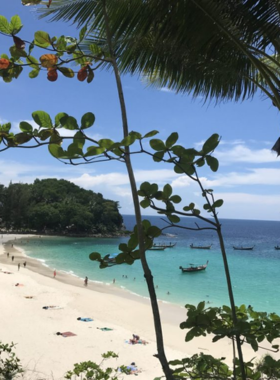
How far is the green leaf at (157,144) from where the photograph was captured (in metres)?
1.01

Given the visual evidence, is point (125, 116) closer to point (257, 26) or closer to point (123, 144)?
point (123, 144)

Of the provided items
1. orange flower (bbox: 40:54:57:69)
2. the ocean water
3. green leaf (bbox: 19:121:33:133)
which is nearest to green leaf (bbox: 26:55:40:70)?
orange flower (bbox: 40:54:57:69)

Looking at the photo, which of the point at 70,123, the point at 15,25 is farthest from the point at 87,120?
the point at 15,25

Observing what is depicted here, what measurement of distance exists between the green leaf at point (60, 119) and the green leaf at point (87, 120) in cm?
5

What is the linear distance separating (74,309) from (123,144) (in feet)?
58.3

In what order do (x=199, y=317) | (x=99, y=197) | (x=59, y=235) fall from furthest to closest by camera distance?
(x=99, y=197) < (x=59, y=235) < (x=199, y=317)

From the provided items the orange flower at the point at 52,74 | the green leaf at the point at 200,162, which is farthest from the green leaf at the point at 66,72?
the green leaf at the point at 200,162

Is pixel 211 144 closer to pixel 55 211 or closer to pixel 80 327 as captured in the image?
pixel 80 327

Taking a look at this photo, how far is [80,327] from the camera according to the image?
14078 mm

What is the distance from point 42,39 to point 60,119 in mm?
345

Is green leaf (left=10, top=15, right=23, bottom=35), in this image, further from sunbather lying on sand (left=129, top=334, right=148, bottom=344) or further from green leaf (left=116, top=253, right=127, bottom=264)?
sunbather lying on sand (left=129, top=334, right=148, bottom=344)

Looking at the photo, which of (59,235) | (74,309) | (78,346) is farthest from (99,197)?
(78,346)

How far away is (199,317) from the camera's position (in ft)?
3.89

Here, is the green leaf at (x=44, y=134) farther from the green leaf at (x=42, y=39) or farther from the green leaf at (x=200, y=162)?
the green leaf at (x=200, y=162)
